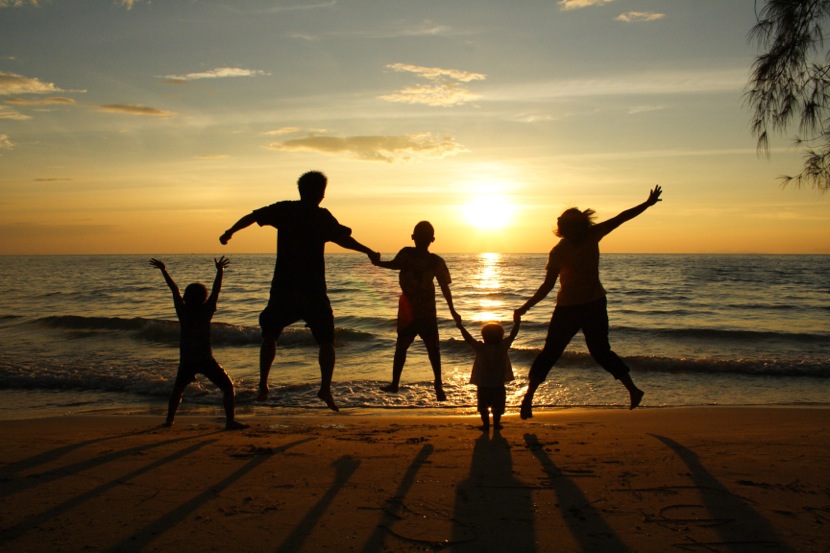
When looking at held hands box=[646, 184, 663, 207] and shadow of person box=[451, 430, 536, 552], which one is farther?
held hands box=[646, 184, 663, 207]

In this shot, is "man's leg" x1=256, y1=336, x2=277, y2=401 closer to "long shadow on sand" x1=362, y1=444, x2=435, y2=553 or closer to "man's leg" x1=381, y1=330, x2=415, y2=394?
"man's leg" x1=381, y1=330, x2=415, y2=394

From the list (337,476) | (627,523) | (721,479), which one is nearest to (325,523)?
(337,476)

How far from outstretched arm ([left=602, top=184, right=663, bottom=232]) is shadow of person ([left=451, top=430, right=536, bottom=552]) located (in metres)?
2.44

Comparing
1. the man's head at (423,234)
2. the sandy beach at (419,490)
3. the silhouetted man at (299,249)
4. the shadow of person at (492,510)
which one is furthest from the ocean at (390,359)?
the shadow of person at (492,510)

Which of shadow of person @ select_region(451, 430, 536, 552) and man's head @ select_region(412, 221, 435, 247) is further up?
man's head @ select_region(412, 221, 435, 247)

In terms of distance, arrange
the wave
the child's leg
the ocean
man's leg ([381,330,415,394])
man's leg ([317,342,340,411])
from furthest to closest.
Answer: the wave
the ocean
man's leg ([381,330,415,394])
the child's leg
man's leg ([317,342,340,411])

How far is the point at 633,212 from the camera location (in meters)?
5.69

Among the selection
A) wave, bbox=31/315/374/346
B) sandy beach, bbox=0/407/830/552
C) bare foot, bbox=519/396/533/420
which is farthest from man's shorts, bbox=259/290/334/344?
wave, bbox=31/315/374/346

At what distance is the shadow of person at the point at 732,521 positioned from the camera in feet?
9.82

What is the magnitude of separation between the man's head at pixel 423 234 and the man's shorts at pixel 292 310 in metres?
1.34

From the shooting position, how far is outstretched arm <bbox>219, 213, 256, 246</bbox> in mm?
5504

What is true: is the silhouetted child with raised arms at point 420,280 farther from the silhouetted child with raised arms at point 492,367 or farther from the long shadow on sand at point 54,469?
the long shadow on sand at point 54,469

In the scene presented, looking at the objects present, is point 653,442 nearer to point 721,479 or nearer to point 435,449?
point 721,479

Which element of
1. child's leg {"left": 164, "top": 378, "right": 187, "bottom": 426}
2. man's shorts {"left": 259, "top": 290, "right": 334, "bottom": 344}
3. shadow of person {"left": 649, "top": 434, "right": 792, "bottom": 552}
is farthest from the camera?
child's leg {"left": 164, "top": 378, "right": 187, "bottom": 426}
